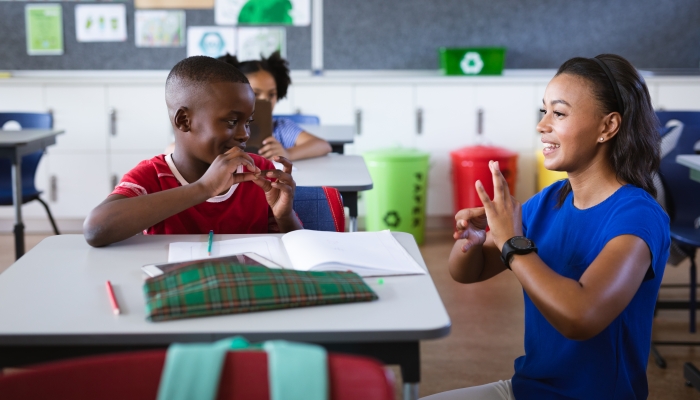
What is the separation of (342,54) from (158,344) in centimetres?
390

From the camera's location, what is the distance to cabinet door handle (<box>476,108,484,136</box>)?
4.40 m

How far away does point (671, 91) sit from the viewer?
4379 mm

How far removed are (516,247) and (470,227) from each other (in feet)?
0.60

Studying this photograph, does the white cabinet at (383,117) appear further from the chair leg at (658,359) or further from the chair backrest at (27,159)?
the chair leg at (658,359)

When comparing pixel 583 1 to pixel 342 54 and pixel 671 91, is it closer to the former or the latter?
pixel 671 91

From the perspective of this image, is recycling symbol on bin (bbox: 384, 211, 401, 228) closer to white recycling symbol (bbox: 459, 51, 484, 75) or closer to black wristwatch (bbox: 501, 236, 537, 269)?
white recycling symbol (bbox: 459, 51, 484, 75)

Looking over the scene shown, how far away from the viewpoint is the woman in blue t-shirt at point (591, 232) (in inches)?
44.2

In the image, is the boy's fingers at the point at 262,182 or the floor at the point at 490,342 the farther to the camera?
the floor at the point at 490,342

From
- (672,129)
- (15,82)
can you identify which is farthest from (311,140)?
(15,82)

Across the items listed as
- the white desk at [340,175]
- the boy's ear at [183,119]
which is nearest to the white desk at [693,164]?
the white desk at [340,175]

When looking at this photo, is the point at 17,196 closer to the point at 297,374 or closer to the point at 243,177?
the point at 243,177

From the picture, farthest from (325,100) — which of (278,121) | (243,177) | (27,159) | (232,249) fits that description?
(232,249)

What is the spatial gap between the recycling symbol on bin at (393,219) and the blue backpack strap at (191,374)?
11.9 ft

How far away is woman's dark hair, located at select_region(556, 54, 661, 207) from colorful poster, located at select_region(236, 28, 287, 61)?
3593mm
